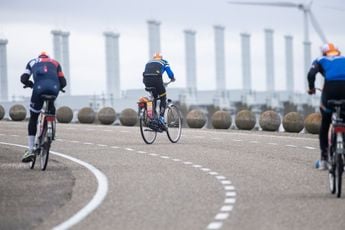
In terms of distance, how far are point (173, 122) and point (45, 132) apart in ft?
23.4

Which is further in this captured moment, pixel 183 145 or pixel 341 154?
pixel 183 145

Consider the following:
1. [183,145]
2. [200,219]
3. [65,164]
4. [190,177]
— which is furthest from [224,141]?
[200,219]

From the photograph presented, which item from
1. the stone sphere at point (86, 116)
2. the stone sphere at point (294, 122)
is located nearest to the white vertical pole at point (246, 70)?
the stone sphere at point (86, 116)

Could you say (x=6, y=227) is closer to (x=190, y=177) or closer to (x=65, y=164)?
(x=190, y=177)

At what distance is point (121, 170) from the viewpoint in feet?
51.4

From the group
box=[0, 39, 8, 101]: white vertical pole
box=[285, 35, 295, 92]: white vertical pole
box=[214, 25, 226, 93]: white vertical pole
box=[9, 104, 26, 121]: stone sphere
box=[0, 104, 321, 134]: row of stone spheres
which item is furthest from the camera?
box=[285, 35, 295, 92]: white vertical pole

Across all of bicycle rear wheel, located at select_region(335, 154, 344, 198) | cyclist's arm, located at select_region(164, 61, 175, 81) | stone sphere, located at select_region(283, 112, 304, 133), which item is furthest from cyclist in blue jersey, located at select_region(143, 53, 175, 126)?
stone sphere, located at select_region(283, 112, 304, 133)

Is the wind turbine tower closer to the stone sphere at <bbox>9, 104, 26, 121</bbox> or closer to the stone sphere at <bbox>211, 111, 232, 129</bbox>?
the stone sphere at <bbox>9, 104, 26, 121</bbox>

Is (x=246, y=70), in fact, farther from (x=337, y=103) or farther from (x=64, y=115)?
(x=337, y=103)

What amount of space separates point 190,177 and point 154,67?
752 cm

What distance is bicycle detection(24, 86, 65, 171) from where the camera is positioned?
15.6 meters

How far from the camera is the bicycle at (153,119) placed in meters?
21.7

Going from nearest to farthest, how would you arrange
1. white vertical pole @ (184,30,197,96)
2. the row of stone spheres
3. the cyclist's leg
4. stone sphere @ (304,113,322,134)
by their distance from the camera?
the cyclist's leg → stone sphere @ (304,113,322,134) → the row of stone spheres → white vertical pole @ (184,30,197,96)

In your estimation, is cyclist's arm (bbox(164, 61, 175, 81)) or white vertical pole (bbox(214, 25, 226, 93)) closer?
cyclist's arm (bbox(164, 61, 175, 81))
